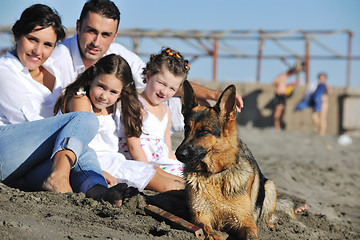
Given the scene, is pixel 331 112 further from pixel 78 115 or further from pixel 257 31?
pixel 78 115

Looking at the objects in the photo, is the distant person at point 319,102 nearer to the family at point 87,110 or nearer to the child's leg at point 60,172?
the family at point 87,110

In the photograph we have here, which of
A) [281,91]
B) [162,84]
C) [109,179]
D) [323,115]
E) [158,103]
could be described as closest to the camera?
[109,179]

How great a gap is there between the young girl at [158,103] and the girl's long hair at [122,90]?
0.21 metres

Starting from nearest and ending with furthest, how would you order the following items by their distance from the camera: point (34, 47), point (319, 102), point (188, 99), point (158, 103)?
point (188, 99)
point (34, 47)
point (158, 103)
point (319, 102)

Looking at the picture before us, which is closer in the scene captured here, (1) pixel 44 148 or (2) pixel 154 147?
(1) pixel 44 148

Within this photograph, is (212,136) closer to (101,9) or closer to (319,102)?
(101,9)

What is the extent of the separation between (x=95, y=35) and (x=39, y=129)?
61.2 inches

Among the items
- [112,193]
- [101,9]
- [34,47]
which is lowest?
[112,193]

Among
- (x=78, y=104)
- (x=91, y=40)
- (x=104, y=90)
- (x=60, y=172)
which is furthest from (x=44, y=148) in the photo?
A: (x=91, y=40)

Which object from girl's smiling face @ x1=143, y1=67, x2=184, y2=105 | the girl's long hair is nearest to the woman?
the girl's long hair

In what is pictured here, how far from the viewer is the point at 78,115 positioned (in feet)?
13.5

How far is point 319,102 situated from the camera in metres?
16.1

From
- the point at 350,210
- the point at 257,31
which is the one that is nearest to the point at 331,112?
the point at 257,31

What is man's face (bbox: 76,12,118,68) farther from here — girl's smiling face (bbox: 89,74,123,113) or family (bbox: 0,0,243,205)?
girl's smiling face (bbox: 89,74,123,113)
